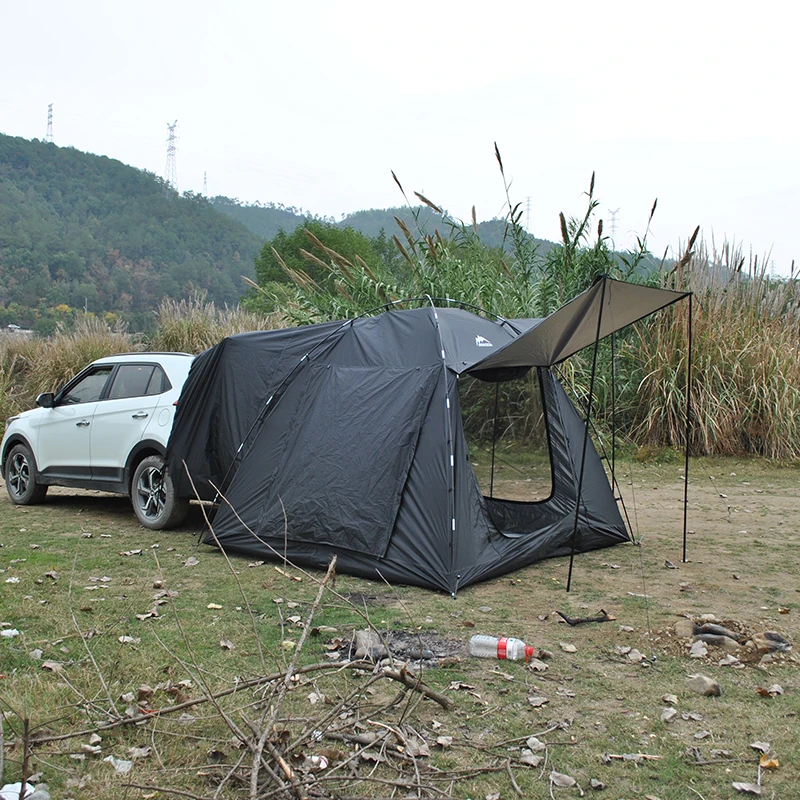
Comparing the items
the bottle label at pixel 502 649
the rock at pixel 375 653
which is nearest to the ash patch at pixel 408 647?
the rock at pixel 375 653

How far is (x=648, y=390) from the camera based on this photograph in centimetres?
1284

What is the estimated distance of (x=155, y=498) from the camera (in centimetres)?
855

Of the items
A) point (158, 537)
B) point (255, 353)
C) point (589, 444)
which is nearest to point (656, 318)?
point (589, 444)

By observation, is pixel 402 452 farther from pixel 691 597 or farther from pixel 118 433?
pixel 118 433

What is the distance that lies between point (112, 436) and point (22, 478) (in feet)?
6.70

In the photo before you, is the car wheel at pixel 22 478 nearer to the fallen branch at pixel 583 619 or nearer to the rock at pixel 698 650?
the fallen branch at pixel 583 619

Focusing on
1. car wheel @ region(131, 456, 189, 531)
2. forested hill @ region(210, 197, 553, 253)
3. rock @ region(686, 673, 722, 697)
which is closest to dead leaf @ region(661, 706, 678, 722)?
rock @ region(686, 673, 722, 697)

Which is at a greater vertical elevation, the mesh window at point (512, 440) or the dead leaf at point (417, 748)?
the mesh window at point (512, 440)

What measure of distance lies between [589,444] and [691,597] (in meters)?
2.53

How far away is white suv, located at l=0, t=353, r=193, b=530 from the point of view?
8516 mm

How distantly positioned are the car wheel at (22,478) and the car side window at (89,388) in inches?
36.6

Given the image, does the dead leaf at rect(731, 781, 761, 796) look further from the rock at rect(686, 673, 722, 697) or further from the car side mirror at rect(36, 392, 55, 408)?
the car side mirror at rect(36, 392, 55, 408)

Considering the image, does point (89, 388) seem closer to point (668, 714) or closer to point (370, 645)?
point (370, 645)

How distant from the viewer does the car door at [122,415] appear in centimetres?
870
